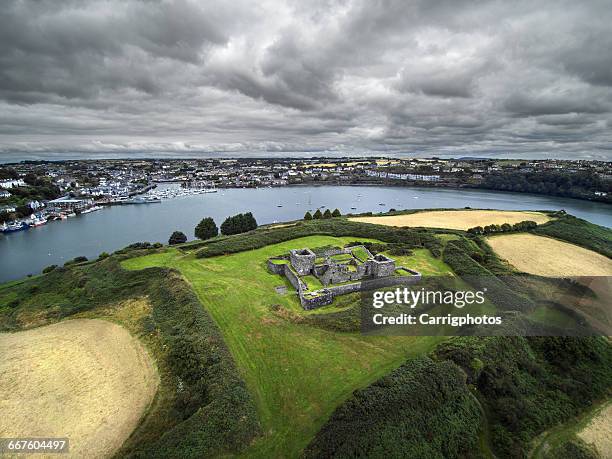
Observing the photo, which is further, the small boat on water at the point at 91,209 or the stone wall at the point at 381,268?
the small boat on water at the point at 91,209

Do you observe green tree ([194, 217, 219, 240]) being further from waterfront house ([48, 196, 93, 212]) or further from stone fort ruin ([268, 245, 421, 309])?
waterfront house ([48, 196, 93, 212])

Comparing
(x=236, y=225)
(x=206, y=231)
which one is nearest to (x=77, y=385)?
(x=206, y=231)

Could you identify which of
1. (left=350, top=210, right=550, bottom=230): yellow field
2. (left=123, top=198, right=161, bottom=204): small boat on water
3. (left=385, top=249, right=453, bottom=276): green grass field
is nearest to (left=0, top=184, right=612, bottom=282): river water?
(left=123, top=198, right=161, bottom=204): small boat on water

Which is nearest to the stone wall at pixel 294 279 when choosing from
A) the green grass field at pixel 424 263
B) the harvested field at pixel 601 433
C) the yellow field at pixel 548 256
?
the green grass field at pixel 424 263

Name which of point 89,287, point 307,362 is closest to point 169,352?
point 307,362

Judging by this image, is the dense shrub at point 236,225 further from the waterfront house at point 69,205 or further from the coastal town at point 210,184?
the waterfront house at point 69,205
